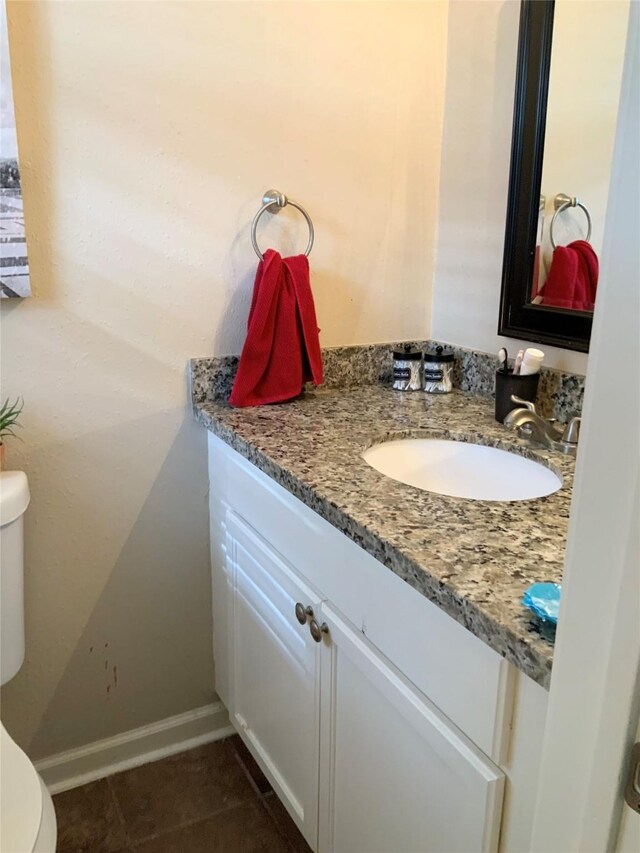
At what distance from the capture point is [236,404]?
4.91 ft

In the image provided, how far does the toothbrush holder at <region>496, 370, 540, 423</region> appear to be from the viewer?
137 cm

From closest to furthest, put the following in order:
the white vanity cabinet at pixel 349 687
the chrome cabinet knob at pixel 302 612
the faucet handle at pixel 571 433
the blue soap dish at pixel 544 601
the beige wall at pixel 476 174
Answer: the blue soap dish at pixel 544 601
the white vanity cabinet at pixel 349 687
the chrome cabinet knob at pixel 302 612
the faucet handle at pixel 571 433
the beige wall at pixel 476 174

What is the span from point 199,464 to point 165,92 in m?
0.79

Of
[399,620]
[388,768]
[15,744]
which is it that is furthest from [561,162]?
[15,744]

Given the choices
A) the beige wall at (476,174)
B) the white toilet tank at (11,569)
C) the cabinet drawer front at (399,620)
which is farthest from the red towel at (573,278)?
the white toilet tank at (11,569)

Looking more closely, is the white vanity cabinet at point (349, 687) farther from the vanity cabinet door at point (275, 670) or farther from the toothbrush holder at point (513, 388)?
the toothbrush holder at point (513, 388)

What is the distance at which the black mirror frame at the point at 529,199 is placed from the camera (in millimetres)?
1349

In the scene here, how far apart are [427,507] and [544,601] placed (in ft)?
1.01

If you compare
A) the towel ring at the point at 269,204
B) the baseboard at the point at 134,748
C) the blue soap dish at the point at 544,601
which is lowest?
the baseboard at the point at 134,748

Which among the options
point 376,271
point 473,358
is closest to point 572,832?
point 473,358

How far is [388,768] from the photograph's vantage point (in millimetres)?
976

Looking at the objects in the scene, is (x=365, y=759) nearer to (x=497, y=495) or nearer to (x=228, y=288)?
(x=497, y=495)

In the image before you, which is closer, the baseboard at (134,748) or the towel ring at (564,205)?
the towel ring at (564,205)

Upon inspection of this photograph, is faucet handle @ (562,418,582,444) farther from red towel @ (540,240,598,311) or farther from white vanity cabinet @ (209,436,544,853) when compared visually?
white vanity cabinet @ (209,436,544,853)
